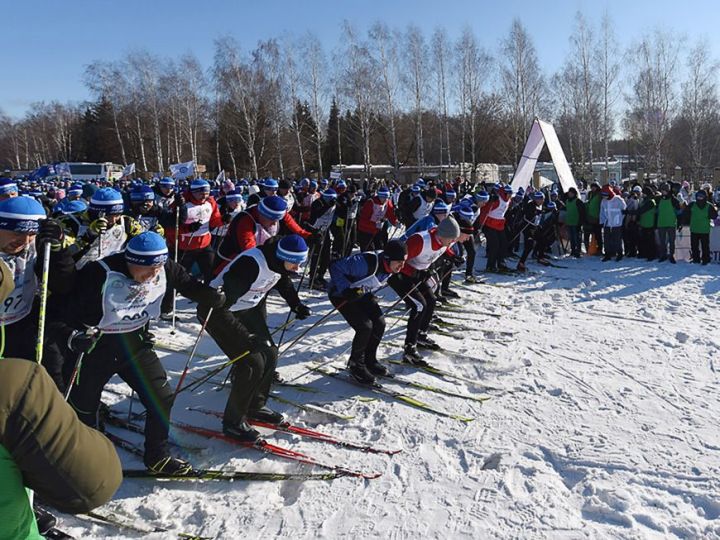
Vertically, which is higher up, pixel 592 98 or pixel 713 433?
pixel 592 98

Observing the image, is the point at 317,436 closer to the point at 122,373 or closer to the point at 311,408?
the point at 311,408

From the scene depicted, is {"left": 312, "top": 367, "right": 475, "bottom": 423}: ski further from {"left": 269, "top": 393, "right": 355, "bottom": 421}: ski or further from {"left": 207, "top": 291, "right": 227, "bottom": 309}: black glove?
{"left": 207, "top": 291, "right": 227, "bottom": 309}: black glove

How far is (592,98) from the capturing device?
89.7 ft

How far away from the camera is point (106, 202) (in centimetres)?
519

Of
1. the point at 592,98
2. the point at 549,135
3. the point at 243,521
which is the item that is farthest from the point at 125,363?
the point at 592,98

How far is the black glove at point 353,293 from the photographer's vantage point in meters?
4.87

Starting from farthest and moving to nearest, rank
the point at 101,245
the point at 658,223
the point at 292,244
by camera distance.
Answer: the point at 658,223, the point at 101,245, the point at 292,244

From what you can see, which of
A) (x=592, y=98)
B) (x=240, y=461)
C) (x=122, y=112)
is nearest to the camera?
(x=240, y=461)

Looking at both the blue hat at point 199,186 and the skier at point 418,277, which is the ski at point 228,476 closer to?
the skier at point 418,277

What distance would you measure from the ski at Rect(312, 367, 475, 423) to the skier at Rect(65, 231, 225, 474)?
1991 millimetres

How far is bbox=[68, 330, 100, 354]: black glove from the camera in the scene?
9.93 feet

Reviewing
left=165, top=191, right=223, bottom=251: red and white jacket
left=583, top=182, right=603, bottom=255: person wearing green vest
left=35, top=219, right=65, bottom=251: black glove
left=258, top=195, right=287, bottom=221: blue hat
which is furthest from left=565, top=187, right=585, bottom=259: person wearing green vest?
left=35, top=219, right=65, bottom=251: black glove

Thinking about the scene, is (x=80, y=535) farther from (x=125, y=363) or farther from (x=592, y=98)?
(x=592, y=98)

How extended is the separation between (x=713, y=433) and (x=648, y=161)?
99.0 feet
